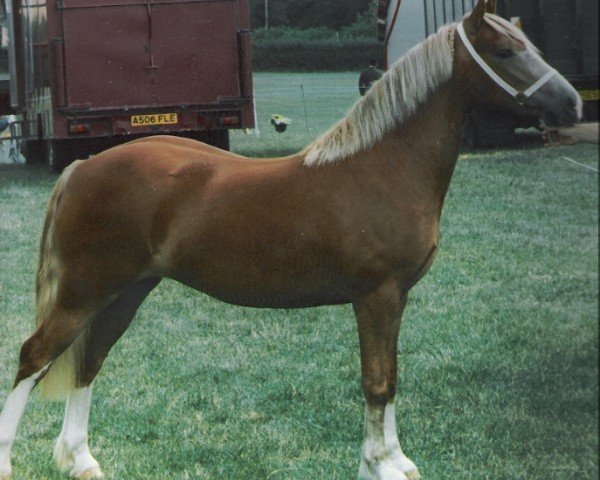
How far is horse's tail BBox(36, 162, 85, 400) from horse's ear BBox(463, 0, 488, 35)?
1.48 meters

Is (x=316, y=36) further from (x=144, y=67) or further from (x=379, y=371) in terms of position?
(x=379, y=371)

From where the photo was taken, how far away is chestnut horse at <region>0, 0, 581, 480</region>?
322cm

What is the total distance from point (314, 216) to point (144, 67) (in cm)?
989

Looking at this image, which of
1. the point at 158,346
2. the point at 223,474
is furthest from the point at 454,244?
the point at 223,474

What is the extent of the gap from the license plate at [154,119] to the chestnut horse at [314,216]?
30.4ft

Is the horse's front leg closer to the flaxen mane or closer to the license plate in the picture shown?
the flaxen mane

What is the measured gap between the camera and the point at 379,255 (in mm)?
3258

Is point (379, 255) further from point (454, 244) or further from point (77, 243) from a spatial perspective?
point (454, 244)

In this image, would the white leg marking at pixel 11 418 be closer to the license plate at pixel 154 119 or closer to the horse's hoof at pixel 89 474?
the horse's hoof at pixel 89 474

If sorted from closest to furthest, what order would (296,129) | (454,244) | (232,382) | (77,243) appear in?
(77,243)
(232,382)
(454,244)
(296,129)

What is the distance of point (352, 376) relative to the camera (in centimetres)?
525

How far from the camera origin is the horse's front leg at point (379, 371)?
3301mm

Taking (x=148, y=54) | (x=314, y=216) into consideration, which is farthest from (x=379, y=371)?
Answer: (x=148, y=54)

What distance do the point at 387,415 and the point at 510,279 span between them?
3.67 metres
